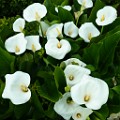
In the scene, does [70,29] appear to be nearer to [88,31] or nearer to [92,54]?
[88,31]

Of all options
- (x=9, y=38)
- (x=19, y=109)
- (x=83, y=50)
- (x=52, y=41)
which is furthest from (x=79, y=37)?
(x=19, y=109)

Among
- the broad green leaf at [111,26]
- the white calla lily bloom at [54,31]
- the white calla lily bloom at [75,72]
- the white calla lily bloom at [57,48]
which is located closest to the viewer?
the white calla lily bloom at [75,72]

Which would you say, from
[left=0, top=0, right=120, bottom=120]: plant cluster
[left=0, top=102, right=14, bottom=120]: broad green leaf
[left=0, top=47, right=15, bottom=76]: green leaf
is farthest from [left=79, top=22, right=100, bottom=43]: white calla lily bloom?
[left=0, top=102, right=14, bottom=120]: broad green leaf

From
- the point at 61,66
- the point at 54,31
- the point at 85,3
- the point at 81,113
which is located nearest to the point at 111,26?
the point at 85,3

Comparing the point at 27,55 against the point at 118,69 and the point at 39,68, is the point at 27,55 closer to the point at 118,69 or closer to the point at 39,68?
the point at 39,68

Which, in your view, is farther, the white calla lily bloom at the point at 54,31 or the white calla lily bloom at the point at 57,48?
the white calla lily bloom at the point at 54,31

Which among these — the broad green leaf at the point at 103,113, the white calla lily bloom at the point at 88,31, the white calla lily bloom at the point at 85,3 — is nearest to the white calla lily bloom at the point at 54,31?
the white calla lily bloom at the point at 88,31

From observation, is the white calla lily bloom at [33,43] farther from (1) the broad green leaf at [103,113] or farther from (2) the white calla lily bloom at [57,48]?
(1) the broad green leaf at [103,113]
